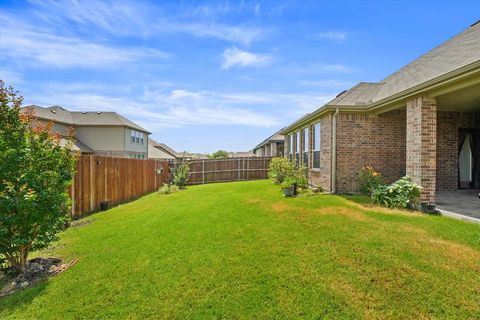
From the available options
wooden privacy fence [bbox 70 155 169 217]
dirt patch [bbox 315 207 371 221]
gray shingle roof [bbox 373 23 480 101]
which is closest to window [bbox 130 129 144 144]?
wooden privacy fence [bbox 70 155 169 217]

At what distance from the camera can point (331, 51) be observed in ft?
36.0

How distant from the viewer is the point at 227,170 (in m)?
19.5

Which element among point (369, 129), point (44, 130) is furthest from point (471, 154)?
point (44, 130)

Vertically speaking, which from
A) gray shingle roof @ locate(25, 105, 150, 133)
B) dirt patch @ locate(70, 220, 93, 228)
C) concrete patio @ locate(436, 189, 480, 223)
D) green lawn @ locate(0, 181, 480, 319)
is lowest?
dirt patch @ locate(70, 220, 93, 228)

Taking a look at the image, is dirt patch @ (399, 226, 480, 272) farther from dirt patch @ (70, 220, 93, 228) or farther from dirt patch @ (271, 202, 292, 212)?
dirt patch @ (70, 220, 93, 228)

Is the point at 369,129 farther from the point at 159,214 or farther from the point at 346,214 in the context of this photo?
the point at 159,214

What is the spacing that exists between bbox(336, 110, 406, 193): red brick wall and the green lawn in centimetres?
352

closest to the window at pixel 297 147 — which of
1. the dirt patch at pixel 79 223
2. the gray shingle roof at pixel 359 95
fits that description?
the gray shingle roof at pixel 359 95

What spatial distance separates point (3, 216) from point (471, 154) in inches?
567

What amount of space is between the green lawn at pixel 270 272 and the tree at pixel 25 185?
0.81 metres

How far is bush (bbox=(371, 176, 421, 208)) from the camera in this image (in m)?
7.10

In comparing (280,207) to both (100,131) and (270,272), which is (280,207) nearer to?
(270,272)

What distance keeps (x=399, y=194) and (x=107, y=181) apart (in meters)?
9.94

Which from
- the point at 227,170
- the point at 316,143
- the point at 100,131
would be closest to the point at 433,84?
the point at 316,143
